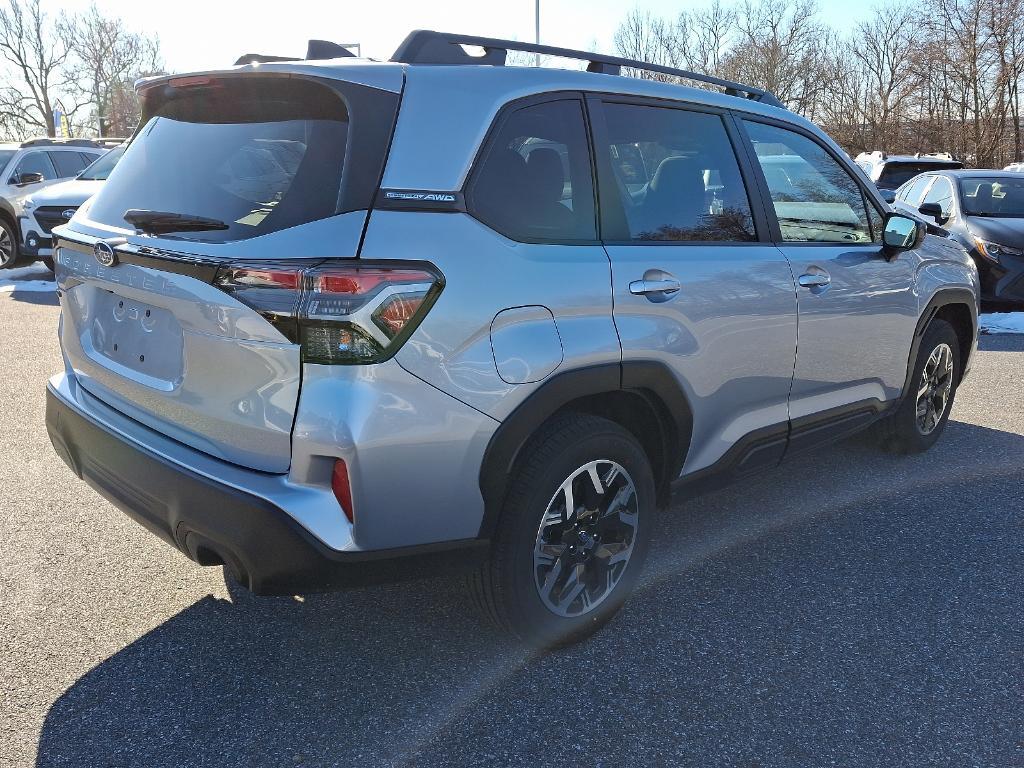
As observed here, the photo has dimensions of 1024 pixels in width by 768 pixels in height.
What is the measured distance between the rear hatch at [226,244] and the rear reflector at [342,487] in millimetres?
140

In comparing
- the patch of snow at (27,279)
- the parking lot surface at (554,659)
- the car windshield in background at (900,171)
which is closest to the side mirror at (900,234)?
the parking lot surface at (554,659)

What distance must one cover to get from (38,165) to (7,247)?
175 cm

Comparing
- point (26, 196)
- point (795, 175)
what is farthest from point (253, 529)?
point (26, 196)

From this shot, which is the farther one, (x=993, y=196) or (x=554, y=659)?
(x=993, y=196)

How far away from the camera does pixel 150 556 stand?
11.6 feet

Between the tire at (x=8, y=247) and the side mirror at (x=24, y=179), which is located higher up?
the side mirror at (x=24, y=179)

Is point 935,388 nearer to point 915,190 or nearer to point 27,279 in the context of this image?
point 915,190

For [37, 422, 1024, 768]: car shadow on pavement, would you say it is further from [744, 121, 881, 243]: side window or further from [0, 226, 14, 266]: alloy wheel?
[0, 226, 14, 266]: alloy wheel

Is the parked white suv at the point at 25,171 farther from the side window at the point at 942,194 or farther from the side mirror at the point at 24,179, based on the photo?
the side window at the point at 942,194

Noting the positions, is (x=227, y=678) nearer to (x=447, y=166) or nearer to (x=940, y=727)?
(x=447, y=166)

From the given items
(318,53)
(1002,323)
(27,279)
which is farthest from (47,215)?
(1002,323)

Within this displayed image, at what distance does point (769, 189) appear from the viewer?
3520 millimetres

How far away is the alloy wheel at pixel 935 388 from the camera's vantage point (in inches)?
189

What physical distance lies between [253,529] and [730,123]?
7.57 feet
